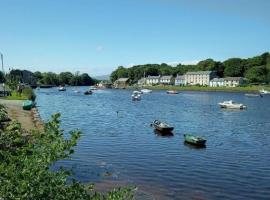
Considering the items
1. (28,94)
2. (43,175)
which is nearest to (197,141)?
(43,175)

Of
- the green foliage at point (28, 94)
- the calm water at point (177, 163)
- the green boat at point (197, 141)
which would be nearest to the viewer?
the calm water at point (177, 163)

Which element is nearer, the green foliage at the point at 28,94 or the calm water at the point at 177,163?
the calm water at the point at 177,163

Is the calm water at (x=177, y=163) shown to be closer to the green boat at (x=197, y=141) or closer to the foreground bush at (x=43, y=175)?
the green boat at (x=197, y=141)

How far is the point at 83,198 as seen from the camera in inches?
416

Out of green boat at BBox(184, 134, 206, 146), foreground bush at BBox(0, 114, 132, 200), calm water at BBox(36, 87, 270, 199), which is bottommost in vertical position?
calm water at BBox(36, 87, 270, 199)

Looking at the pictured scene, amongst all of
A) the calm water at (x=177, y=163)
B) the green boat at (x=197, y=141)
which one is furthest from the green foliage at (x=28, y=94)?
the green boat at (x=197, y=141)

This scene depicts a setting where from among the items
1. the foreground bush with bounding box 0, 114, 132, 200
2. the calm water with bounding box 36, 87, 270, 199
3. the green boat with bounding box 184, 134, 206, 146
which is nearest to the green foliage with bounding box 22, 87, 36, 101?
the calm water with bounding box 36, 87, 270, 199

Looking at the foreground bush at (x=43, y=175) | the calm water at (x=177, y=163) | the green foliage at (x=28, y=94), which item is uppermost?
the foreground bush at (x=43, y=175)

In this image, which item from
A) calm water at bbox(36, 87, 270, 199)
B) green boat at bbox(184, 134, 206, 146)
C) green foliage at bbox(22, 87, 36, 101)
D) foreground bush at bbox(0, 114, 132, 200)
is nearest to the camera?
foreground bush at bbox(0, 114, 132, 200)

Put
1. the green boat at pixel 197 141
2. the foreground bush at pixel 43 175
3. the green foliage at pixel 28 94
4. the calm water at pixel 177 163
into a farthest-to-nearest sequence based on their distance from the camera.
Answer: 1. the green foliage at pixel 28 94
2. the green boat at pixel 197 141
3. the calm water at pixel 177 163
4. the foreground bush at pixel 43 175

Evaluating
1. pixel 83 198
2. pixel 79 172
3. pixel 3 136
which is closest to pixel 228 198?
pixel 79 172

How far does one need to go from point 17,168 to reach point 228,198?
2333cm

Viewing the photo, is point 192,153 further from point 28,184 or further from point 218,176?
point 28,184

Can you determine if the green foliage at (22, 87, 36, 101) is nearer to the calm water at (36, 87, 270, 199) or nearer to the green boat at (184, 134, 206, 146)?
the calm water at (36, 87, 270, 199)
